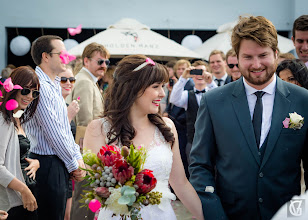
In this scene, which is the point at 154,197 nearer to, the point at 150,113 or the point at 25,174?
the point at 150,113

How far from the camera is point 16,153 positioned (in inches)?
136

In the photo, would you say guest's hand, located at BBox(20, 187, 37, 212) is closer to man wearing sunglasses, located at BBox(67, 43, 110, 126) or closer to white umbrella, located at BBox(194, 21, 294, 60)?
man wearing sunglasses, located at BBox(67, 43, 110, 126)

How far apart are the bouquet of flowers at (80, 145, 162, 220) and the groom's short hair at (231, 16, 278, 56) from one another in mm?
1058

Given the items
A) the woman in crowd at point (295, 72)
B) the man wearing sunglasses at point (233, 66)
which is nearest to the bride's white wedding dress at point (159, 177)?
the woman in crowd at point (295, 72)

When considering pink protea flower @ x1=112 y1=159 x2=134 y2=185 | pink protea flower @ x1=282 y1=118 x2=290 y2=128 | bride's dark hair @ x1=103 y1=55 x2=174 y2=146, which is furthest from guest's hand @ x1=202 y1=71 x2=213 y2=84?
pink protea flower @ x1=112 y1=159 x2=134 y2=185

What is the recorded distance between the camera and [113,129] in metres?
3.05

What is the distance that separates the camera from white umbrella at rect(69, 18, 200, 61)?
31.4 ft

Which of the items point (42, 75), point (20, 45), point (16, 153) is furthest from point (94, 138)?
point (20, 45)

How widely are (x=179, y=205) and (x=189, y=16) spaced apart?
830cm

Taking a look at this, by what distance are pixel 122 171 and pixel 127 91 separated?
96 cm

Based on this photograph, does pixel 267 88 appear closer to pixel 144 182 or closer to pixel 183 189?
pixel 183 189

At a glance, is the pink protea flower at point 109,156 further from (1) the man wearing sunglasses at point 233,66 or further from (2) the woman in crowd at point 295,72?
(1) the man wearing sunglasses at point 233,66

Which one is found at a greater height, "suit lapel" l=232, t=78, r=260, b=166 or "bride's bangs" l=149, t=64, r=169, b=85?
"bride's bangs" l=149, t=64, r=169, b=85

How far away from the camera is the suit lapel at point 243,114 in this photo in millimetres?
2697
